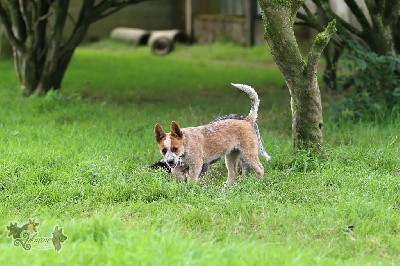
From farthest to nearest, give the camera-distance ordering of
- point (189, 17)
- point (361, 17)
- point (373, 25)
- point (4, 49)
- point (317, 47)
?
point (189, 17) → point (4, 49) → point (361, 17) → point (373, 25) → point (317, 47)

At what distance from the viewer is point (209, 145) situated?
7.64 metres

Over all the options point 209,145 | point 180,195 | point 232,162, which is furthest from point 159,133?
point 232,162

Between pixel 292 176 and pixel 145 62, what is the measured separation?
38.4 feet

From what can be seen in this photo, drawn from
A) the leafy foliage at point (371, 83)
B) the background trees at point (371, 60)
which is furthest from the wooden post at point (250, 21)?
the leafy foliage at point (371, 83)

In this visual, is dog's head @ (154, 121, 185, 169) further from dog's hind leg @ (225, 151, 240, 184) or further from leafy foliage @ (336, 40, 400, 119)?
leafy foliage @ (336, 40, 400, 119)

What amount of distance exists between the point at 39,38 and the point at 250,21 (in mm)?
10284

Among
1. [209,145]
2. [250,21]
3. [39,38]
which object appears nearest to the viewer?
[209,145]

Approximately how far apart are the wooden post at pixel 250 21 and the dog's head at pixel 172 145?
14.9 meters

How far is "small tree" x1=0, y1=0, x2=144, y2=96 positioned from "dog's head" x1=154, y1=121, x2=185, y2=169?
5.57 metres

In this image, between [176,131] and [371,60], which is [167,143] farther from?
[371,60]

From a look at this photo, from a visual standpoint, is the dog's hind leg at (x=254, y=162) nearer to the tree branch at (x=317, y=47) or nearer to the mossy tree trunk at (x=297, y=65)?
the mossy tree trunk at (x=297, y=65)

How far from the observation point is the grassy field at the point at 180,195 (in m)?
5.33

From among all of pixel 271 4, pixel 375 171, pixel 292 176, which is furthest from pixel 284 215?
pixel 271 4

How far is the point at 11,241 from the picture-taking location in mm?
5559
